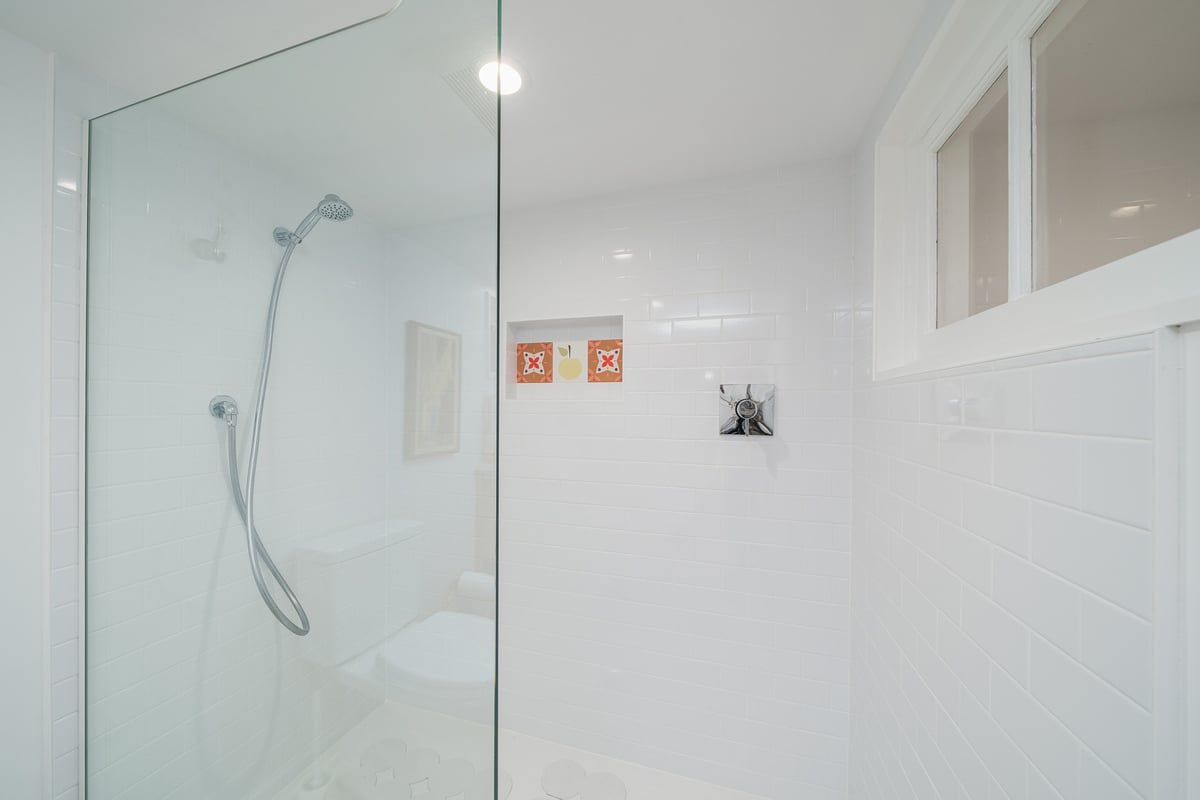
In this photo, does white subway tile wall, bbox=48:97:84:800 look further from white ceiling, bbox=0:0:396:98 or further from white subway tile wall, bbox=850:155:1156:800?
white subway tile wall, bbox=850:155:1156:800

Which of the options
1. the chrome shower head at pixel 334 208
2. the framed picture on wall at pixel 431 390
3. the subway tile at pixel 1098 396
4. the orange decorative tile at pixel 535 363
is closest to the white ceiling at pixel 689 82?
the chrome shower head at pixel 334 208

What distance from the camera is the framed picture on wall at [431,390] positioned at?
0.89 m

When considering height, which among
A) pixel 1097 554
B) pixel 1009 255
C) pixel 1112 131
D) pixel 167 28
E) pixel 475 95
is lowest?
pixel 1097 554

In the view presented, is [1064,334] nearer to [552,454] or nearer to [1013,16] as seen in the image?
[1013,16]

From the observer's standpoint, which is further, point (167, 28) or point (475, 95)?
point (167, 28)

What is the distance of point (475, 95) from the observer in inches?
33.8

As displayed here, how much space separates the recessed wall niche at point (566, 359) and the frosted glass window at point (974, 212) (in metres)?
1.15

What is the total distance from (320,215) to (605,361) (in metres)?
1.26

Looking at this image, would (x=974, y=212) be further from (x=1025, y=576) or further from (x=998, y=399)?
(x=1025, y=576)

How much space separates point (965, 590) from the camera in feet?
2.83

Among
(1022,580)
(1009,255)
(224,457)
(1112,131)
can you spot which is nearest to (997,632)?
(1022,580)

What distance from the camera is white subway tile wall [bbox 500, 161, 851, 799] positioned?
170cm

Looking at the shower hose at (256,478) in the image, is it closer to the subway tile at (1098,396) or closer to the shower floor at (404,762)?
the shower floor at (404,762)

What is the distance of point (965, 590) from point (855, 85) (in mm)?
1378
